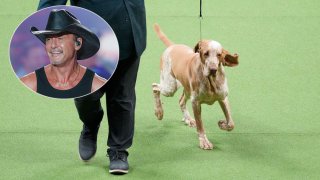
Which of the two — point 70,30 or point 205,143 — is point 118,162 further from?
point 70,30

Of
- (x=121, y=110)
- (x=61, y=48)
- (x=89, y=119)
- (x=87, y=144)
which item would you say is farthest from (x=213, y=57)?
(x=61, y=48)

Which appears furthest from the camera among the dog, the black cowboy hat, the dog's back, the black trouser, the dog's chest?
the dog's back

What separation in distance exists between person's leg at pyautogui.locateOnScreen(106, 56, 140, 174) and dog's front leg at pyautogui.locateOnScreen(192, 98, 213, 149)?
0.56 metres

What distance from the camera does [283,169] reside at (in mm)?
3898

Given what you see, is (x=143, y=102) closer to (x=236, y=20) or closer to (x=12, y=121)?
(x=12, y=121)

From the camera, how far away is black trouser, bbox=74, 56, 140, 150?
3.64 m

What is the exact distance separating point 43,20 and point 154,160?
130 cm

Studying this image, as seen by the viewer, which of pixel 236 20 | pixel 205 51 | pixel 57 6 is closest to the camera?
pixel 57 6

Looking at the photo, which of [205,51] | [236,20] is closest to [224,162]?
[205,51]

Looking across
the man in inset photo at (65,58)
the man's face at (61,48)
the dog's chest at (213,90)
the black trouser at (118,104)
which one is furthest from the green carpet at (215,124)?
the man's face at (61,48)

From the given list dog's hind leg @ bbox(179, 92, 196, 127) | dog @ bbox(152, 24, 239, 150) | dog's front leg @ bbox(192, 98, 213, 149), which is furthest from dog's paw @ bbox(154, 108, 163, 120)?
dog's front leg @ bbox(192, 98, 213, 149)

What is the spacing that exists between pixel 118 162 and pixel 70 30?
99 cm

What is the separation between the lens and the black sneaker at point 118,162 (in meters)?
3.80

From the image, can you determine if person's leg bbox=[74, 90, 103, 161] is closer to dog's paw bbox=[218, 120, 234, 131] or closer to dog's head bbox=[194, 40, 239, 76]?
dog's head bbox=[194, 40, 239, 76]
